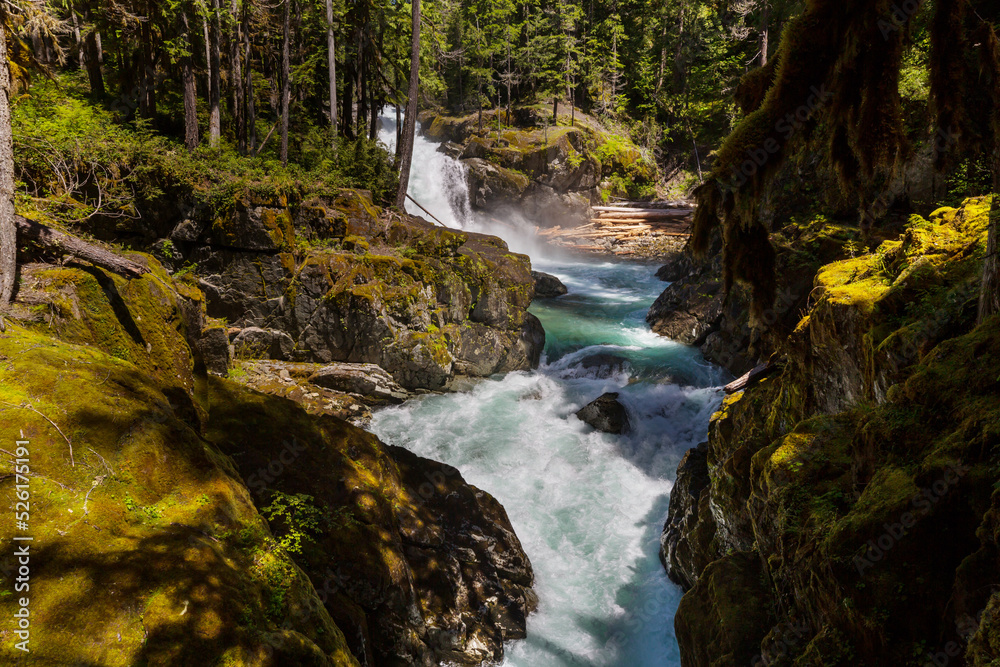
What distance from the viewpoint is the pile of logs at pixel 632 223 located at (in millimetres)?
30109

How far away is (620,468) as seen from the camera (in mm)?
11125

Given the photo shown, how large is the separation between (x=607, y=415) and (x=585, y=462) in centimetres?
149

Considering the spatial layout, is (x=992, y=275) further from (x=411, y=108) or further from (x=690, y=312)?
(x=411, y=108)

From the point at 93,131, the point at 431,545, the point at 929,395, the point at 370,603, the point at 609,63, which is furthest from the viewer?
the point at 609,63

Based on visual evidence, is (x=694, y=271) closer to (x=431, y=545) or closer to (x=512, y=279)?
(x=512, y=279)

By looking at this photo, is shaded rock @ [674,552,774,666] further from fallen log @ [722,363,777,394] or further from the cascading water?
fallen log @ [722,363,777,394]

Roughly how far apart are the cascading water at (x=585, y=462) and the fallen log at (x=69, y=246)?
6987mm

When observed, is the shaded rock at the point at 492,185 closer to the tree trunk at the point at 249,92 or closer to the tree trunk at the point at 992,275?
the tree trunk at the point at 249,92

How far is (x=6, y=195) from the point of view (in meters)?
4.98

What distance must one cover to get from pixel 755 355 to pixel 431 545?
352 inches

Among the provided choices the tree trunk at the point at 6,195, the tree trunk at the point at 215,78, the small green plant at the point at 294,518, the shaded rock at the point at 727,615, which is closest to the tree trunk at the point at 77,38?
the tree trunk at the point at 215,78

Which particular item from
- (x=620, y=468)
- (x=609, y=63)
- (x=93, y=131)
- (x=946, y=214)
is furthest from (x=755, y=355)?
(x=609, y=63)

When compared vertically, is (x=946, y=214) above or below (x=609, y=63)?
below

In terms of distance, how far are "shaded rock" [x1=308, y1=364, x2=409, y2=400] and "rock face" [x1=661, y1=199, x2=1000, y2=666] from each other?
333 inches
